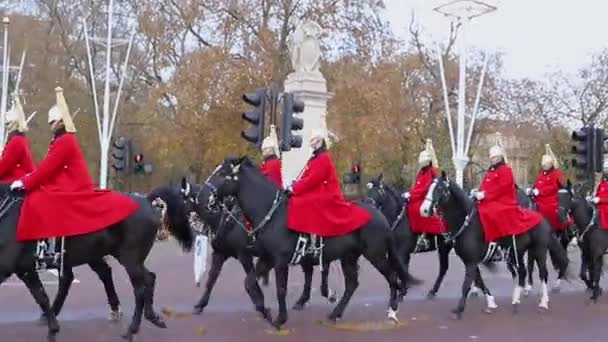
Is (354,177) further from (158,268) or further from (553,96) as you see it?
(553,96)

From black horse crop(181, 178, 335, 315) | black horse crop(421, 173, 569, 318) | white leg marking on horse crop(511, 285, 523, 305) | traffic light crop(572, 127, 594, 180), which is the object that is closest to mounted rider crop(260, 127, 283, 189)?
black horse crop(181, 178, 335, 315)

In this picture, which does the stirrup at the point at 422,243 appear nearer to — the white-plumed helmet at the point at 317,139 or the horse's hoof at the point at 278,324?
the white-plumed helmet at the point at 317,139

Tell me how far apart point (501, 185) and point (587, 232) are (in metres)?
2.99

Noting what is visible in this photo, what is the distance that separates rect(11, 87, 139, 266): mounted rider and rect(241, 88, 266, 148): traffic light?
4461 mm

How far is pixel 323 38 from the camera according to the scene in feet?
129

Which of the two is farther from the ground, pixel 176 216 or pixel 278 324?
pixel 176 216

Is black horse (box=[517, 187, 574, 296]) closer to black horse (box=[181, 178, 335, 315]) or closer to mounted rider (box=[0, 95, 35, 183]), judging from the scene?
black horse (box=[181, 178, 335, 315])

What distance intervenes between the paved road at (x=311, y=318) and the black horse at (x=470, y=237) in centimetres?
52

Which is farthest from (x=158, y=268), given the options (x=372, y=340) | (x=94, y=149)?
(x=94, y=149)

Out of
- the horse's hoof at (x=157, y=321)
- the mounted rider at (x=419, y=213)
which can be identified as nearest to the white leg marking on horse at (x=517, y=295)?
the mounted rider at (x=419, y=213)

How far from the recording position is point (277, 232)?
11.5 meters

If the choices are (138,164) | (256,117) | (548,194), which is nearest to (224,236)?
(256,117)

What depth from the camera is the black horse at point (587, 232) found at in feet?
51.5

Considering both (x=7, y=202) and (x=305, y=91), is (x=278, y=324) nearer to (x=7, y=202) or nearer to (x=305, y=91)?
(x=7, y=202)
